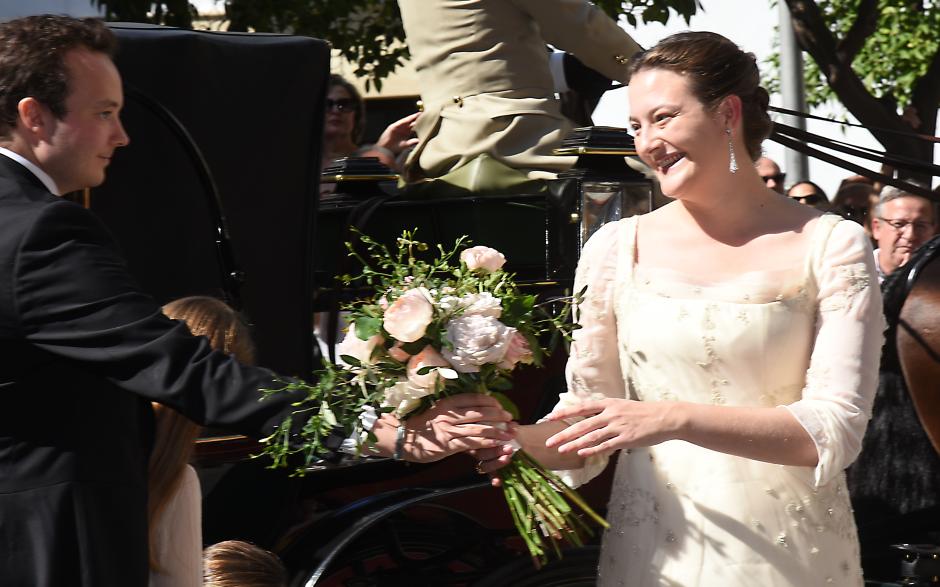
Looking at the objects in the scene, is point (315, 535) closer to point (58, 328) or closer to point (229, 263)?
point (229, 263)

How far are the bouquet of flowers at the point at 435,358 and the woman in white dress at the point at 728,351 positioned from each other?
126 millimetres

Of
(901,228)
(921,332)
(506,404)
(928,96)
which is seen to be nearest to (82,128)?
(506,404)

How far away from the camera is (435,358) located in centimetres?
251

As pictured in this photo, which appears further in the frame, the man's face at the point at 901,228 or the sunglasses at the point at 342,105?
the sunglasses at the point at 342,105

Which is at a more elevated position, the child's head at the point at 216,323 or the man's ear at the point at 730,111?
the man's ear at the point at 730,111

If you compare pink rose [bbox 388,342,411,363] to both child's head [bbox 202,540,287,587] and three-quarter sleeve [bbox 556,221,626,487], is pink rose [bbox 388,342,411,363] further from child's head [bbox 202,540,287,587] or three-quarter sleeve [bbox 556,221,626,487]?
child's head [bbox 202,540,287,587]

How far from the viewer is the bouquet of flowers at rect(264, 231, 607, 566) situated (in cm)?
246

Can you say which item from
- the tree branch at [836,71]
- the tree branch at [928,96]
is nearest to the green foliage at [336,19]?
the tree branch at [836,71]

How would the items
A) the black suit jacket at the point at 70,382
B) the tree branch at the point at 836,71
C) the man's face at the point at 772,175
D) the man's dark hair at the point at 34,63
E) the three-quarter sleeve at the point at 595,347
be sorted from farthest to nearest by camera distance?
the tree branch at the point at 836,71, the man's face at the point at 772,175, the three-quarter sleeve at the point at 595,347, the man's dark hair at the point at 34,63, the black suit jacket at the point at 70,382

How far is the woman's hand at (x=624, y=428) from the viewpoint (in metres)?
2.41

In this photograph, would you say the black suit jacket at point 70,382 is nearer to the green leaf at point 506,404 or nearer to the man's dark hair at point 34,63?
the man's dark hair at point 34,63

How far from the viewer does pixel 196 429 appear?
9.32ft

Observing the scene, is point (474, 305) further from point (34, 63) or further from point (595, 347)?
point (34, 63)

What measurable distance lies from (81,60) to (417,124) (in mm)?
2359
